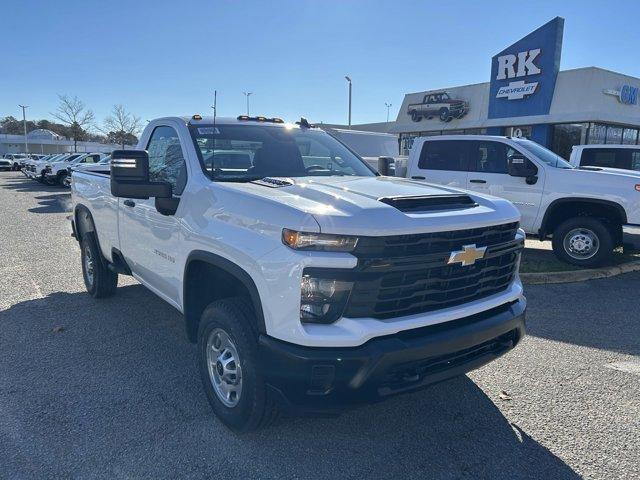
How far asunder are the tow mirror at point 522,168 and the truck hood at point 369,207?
189 inches

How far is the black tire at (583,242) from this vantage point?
725 cm

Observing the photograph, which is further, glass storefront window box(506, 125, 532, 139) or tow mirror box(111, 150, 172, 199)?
glass storefront window box(506, 125, 532, 139)

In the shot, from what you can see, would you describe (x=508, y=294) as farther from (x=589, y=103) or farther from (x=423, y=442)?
(x=589, y=103)

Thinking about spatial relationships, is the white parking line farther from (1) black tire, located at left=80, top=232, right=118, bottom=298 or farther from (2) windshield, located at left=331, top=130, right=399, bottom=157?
(2) windshield, located at left=331, top=130, right=399, bottom=157

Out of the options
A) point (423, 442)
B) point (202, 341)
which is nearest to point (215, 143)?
point (202, 341)

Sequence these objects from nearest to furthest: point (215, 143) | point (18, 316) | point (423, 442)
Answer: point (423, 442)
point (215, 143)
point (18, 316)

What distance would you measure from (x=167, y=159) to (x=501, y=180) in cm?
599

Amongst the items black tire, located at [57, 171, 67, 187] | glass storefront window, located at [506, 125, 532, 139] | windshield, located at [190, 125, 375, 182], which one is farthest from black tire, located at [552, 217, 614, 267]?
black tire, located at [57, 171, 67, 187]

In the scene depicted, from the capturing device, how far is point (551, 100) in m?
21.2

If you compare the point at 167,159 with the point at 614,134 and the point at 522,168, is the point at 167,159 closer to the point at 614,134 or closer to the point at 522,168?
the point at 522,168

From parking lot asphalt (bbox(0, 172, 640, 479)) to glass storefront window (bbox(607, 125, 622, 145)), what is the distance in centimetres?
1995

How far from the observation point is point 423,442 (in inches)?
119

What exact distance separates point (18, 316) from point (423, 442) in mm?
4442

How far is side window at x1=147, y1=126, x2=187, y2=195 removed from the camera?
364 centimetres
